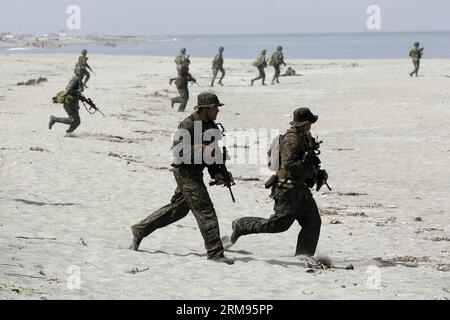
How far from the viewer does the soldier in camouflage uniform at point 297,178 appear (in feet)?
27.3

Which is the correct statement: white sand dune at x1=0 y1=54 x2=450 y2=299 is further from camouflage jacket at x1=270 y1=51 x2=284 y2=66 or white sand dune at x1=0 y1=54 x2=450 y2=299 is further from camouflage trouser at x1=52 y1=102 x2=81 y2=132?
camouflage jacket at x1=270 y1=51 x2=284 y2=66

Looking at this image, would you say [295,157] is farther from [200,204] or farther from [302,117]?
[200,204]

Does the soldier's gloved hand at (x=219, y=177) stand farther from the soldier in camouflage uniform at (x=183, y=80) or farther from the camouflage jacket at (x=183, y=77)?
the camouflage jacket at (x=183, y=77)

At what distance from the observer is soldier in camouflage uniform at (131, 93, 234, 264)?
26.9 feet

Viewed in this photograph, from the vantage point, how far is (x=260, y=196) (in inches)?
544

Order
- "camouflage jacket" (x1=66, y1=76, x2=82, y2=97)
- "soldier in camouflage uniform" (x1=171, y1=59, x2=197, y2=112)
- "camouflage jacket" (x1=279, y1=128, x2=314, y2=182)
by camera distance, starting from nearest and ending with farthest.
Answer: "camouflage jacket" (x1=279, y1=128, x2=314, y2=182), "camouflage jacket" (x1=66, y1=76, x2=82, y2=97), "soldier in camouflage uniform" (x1=171, y1=59, x2=197, y2=112)

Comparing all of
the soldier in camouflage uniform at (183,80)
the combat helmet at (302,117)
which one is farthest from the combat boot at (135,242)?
the soldier in camouflage uniform at (183,80)

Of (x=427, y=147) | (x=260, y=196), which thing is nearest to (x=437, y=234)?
(x=260, y=196)

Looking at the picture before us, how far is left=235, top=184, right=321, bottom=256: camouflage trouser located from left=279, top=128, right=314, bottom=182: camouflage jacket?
155 millimetres

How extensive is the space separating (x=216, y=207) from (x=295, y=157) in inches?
181

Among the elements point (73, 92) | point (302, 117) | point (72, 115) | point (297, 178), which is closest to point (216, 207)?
point (297, 178)

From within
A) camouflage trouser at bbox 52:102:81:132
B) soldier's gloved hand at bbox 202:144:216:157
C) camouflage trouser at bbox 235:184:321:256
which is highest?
soldier's gloved hand at bbox 202:144:216:157

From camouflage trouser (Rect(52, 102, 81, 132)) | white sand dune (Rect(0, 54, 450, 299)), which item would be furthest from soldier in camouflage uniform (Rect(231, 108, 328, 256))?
camouflage trouser (Rect(52, 102, 81, 132))

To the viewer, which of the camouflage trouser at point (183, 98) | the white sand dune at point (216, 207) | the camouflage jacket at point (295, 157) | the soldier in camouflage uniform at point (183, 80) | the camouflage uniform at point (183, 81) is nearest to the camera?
the white sand dune at point (216, 207)
